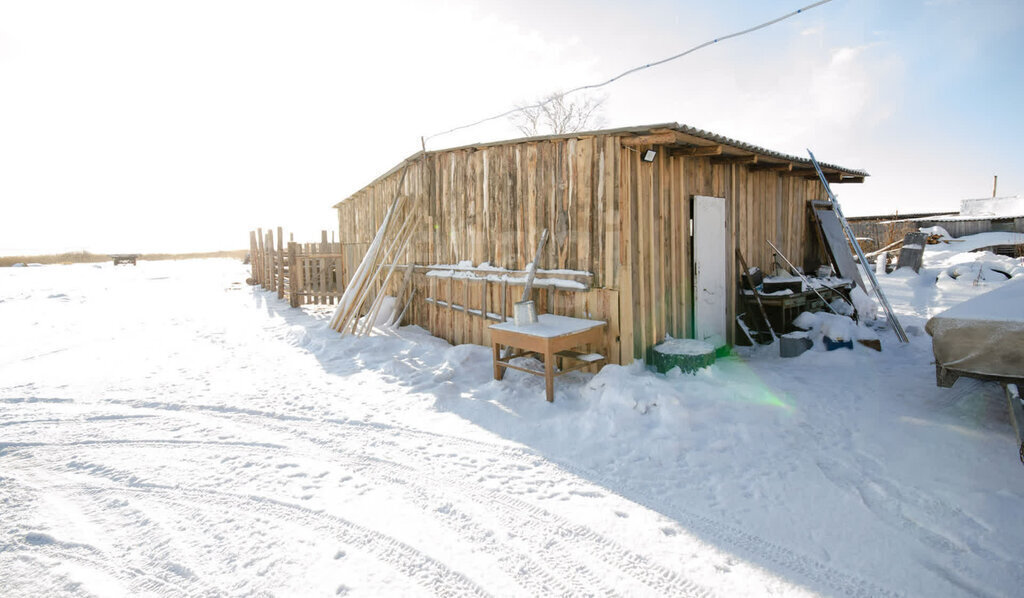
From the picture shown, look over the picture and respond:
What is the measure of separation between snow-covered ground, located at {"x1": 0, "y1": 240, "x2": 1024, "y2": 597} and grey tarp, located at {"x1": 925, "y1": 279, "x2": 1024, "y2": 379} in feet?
2.12

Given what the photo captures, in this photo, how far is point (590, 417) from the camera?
4.96 meters

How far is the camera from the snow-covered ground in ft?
9.29

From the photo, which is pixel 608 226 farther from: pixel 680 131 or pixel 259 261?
pixel 259 261

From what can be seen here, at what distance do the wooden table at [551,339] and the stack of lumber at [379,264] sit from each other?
3.87 metres

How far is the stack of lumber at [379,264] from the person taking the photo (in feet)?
31.0

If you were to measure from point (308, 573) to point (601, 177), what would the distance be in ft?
17.2

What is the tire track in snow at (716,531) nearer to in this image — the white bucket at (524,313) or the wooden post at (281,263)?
the white bucket at (524,313)

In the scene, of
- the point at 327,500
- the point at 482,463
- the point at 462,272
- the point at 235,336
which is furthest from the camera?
the point at 235,336

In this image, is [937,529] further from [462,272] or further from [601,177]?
[462,272]

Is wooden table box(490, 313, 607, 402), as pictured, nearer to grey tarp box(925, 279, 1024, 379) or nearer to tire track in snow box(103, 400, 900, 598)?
tire track in snow box(103, 400, 900, 598)

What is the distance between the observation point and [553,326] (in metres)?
6.10

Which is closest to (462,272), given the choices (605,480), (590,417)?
(590,417)

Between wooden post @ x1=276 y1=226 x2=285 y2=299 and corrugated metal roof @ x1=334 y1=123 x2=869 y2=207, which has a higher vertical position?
corrugated metal roof @ x1=334 y1=123 x2=869 y2=207

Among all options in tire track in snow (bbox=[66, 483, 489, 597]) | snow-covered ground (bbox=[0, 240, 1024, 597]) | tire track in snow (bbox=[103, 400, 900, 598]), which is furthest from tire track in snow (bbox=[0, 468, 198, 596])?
tire track in snow (bbox=[103, 400, 900, 598])
